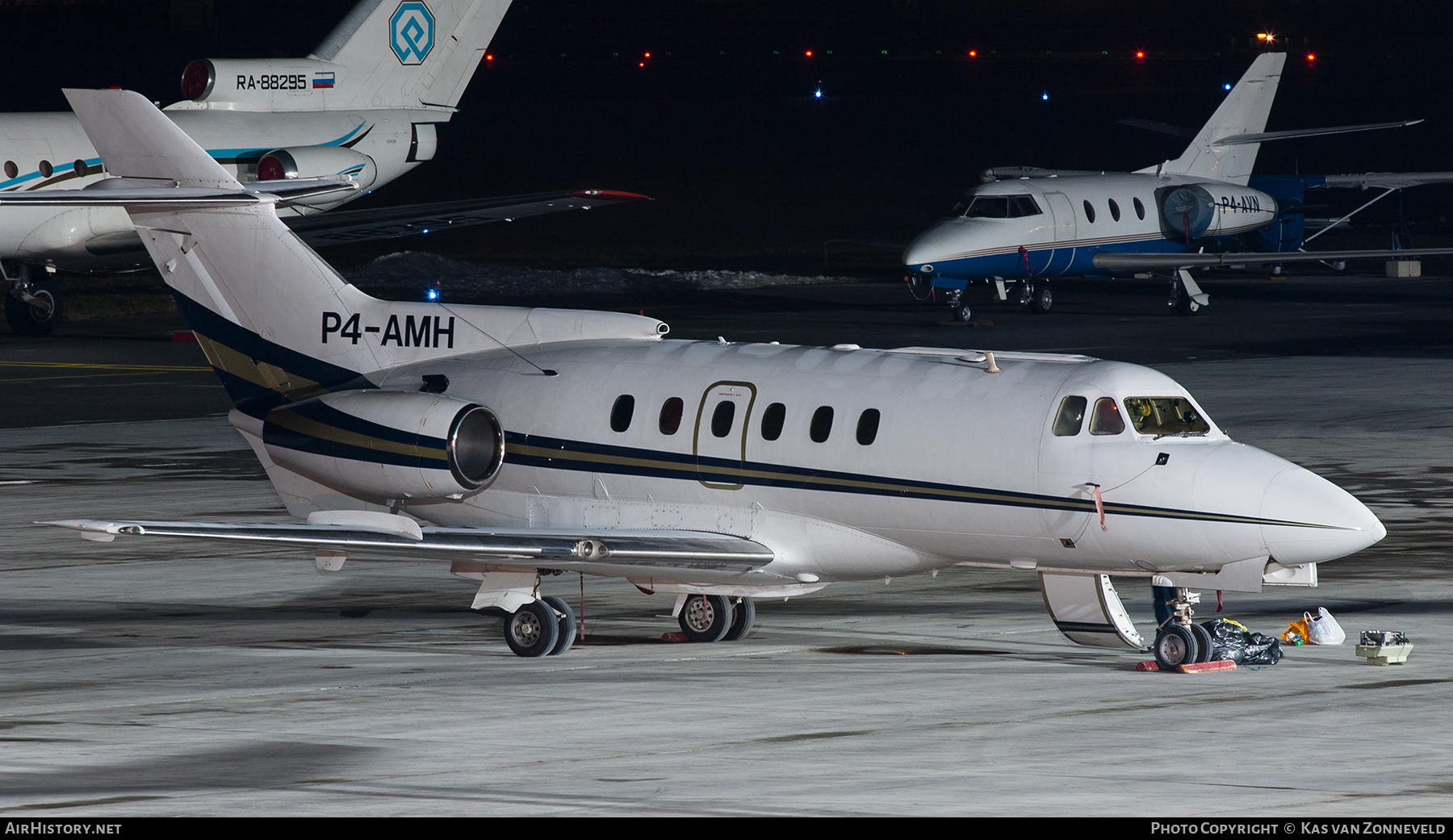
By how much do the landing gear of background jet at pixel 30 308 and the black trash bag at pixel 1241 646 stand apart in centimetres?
3510

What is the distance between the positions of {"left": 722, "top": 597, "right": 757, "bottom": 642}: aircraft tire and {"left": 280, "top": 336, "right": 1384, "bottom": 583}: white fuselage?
2.84 ft

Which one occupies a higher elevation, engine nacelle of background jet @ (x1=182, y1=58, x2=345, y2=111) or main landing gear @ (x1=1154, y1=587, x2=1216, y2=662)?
engine nacelle of background jet @ (x1=182, y1=58, x2=345, y2=111)

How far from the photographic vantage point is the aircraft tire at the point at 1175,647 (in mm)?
14695

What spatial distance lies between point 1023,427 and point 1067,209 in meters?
33.5

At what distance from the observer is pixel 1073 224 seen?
48.0 metres

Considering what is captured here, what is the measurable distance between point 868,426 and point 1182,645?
3024 mm

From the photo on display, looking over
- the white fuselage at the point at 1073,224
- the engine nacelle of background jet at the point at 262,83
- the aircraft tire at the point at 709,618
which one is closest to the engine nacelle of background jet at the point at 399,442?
the aircraft tire at the point at 709,618

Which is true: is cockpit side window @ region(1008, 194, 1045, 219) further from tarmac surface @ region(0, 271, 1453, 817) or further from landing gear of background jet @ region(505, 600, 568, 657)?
landing gear of background jet @ region(505, 600, 568, 657)

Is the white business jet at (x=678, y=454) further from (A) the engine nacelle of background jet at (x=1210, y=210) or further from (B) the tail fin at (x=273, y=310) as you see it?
(A) the engine nacelle of background jet at (x=1210, y=210)

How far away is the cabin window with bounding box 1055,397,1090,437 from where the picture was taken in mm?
15211

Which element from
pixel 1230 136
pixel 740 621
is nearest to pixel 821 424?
pixel 740 621

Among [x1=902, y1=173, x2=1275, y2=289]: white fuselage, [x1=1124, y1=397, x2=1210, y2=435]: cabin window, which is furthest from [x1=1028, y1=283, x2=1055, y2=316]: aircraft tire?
[x1=1124, y1=397, x2=1210, y2=435]: cabin window

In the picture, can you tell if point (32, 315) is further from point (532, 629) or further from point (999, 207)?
point (532, 629)
